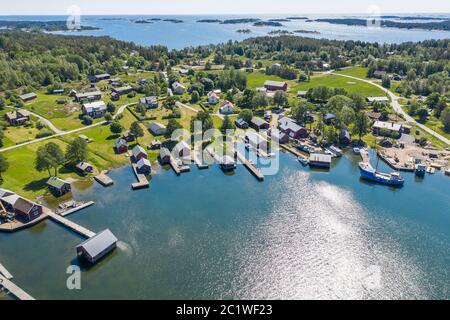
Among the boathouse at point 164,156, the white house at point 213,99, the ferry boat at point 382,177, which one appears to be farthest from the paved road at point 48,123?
the ferry boat at point 382,177

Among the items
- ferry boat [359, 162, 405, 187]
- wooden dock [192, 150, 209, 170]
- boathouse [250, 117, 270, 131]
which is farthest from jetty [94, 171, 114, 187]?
ferry boat [359, 162, 405, 187]

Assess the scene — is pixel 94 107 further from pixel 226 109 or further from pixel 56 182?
pixel 56 182

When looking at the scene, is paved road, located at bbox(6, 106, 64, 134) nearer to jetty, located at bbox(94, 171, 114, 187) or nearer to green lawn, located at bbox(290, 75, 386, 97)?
jetty, located at bbox(94, 171, 114, 187)

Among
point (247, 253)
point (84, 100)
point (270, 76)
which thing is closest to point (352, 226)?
point (247, 253)

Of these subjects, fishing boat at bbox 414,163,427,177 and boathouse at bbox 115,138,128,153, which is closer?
fishing boat at bbox 414,163,427,177

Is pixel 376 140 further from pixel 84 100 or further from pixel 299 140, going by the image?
pixel 84 100

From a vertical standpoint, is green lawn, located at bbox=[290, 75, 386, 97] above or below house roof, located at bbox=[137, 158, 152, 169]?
above

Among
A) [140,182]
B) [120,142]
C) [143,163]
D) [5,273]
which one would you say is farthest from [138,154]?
[5,273]
